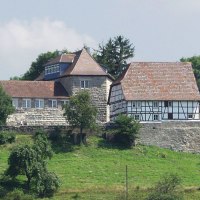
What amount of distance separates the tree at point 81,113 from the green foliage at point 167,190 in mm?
13556

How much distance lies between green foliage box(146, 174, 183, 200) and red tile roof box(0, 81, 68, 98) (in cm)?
2323

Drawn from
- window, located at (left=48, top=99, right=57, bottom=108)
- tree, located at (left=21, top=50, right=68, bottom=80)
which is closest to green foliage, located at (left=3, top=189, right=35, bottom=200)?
window, located at (left=48, top=99, right=57, bottom=108)

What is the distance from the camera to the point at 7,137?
9575 cm

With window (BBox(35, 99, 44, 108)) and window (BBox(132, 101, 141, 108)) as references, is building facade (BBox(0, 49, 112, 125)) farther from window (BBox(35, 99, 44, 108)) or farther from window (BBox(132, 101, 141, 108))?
window (BBox(132, 101, 141, 108))

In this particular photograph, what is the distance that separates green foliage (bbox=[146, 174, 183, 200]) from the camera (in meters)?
82.2

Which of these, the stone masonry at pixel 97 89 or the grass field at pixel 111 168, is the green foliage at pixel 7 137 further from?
the stone masonry at pixel 97 89

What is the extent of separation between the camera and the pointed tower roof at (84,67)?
107 meters

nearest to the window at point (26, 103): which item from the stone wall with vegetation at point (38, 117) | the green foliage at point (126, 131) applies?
the stone wall with vegetation at point (38, 117)

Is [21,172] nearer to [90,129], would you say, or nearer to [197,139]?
[90,129]

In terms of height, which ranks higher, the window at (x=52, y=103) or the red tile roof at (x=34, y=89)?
the red tile roof at (x=34, y=89)

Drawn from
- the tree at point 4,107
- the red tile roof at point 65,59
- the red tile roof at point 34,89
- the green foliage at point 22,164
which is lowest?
the green foliage at point 22,164

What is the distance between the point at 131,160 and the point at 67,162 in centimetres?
593

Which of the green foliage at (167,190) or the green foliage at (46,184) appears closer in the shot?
the green foliage at (167,190)

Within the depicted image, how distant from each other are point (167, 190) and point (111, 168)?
8.89 meters
